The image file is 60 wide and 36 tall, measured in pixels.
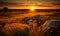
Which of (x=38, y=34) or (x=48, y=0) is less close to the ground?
(x=48, y=0)

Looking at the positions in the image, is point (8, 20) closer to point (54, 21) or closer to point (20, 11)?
point (20, 11)

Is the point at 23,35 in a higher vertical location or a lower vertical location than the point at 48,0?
lower

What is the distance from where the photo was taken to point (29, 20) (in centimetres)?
229

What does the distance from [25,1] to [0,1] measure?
1.32 feet

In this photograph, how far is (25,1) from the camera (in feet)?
7.66

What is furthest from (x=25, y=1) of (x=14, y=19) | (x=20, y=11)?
(x=14, y=19)

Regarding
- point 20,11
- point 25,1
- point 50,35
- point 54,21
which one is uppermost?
point 25,1

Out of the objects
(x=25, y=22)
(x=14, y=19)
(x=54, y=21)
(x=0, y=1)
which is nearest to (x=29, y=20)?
(x=25, y=22)

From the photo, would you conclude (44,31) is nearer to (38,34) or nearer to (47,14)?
(38,34)

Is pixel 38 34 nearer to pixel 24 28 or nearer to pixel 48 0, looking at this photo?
pixel 24 28

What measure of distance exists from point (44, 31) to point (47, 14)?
282 mm

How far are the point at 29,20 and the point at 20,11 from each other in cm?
21

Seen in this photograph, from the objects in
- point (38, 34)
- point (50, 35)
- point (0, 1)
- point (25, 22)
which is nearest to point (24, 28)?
point (25, 22)

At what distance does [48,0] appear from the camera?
233 cm
